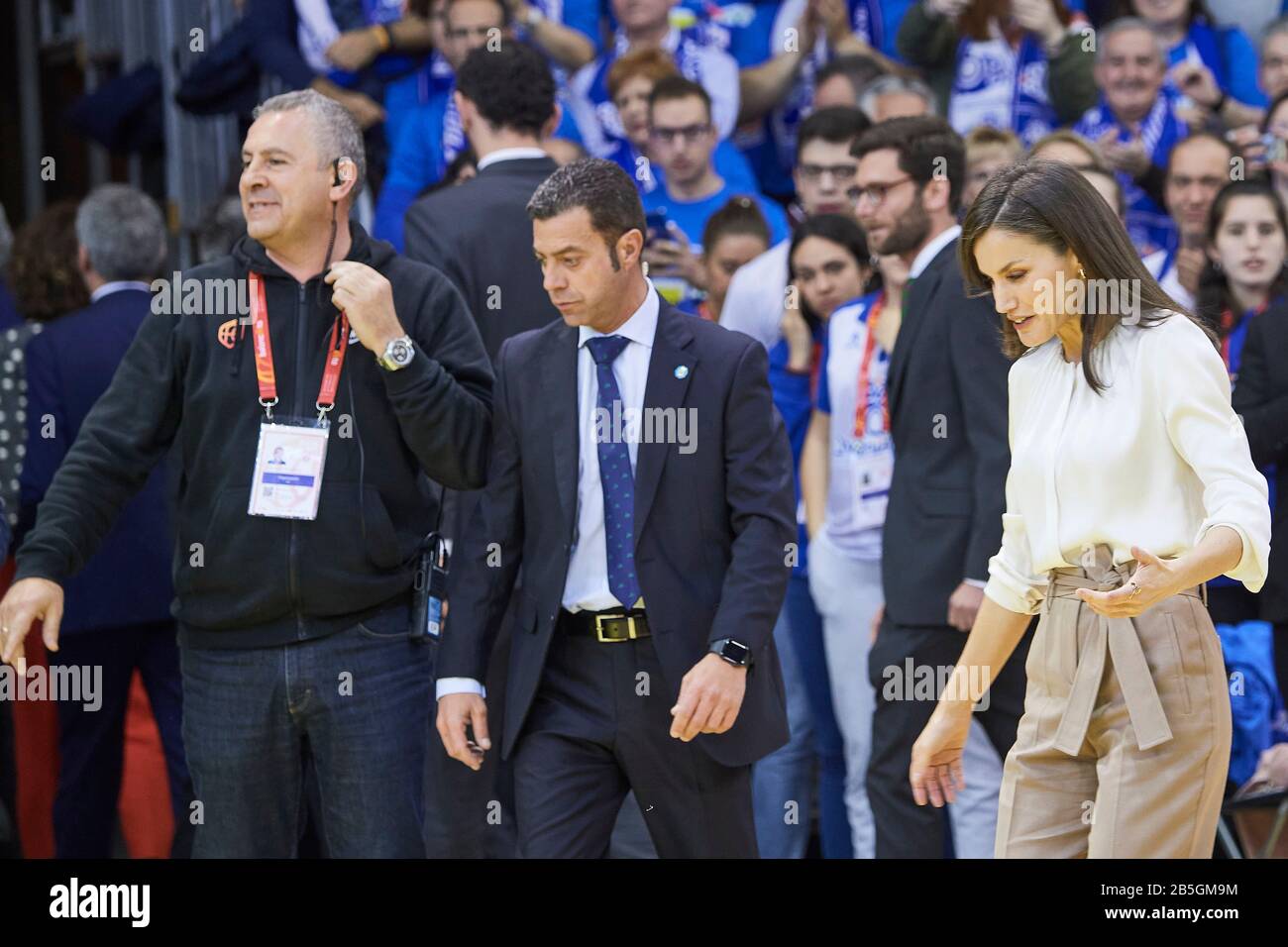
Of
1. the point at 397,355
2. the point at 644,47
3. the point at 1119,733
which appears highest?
the point at 644,47

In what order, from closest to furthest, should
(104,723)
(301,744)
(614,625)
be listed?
(614,625), (301,744), (104,723)

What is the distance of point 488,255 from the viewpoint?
5312 millimetres

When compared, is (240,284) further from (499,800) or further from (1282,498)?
(1282,498)

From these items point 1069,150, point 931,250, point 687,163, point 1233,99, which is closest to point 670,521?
point 931,250

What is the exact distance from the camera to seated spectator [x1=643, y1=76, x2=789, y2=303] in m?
7.05

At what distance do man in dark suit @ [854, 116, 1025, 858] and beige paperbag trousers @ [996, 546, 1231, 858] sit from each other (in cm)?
136

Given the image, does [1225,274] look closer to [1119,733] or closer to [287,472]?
[1119,733]

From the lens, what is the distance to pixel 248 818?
4.48 meters

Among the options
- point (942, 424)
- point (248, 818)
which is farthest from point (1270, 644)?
point (248, 818)

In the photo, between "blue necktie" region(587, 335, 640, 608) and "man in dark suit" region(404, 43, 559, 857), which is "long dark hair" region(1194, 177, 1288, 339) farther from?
"blue necktie" region(587, 335, 640, 608)

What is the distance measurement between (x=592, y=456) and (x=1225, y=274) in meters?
2.91

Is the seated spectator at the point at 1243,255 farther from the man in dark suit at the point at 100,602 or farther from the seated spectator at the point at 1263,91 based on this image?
the man in dark suit at the point at 100,602

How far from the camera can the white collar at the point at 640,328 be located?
4414 mm

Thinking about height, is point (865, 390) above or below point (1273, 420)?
above
